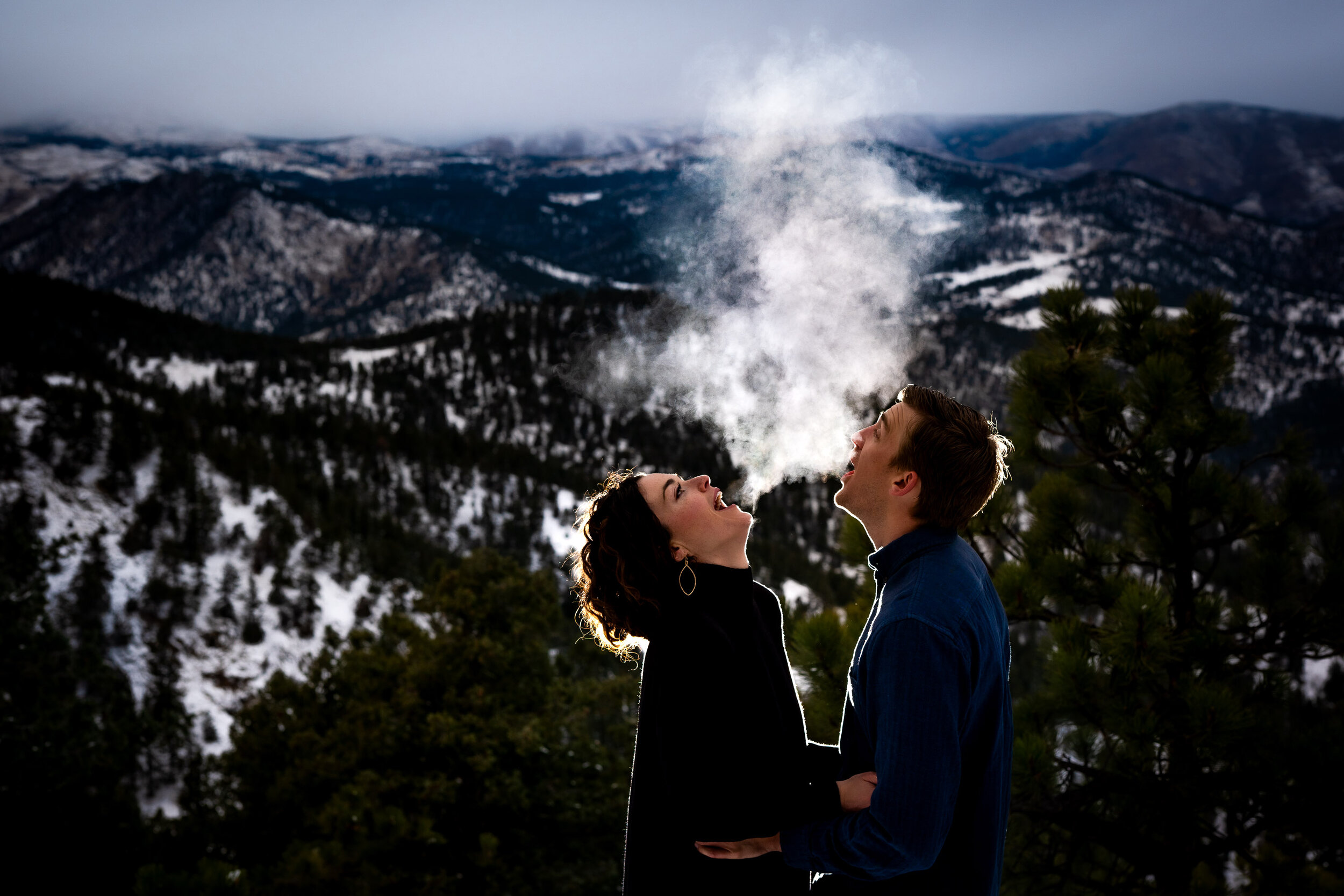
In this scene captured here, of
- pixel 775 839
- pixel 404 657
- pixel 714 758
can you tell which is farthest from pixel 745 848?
pixel 404 657

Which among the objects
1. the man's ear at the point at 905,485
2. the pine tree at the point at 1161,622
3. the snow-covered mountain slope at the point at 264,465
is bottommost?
the snow-covered mountain slope at the point at 264,465

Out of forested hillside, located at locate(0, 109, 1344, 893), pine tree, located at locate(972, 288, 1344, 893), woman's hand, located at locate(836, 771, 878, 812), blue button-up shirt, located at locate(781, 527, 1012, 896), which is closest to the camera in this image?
blue button-up shirt, located at locate(781, 527, 1012, 896)

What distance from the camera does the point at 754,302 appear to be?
870 inches

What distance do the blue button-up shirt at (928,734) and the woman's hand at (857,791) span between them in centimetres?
5

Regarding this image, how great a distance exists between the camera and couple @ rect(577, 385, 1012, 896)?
1.77 m

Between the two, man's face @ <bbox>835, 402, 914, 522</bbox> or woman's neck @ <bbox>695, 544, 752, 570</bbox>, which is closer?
man's face @ <bbox>835, 402, 914, 522</bbox>

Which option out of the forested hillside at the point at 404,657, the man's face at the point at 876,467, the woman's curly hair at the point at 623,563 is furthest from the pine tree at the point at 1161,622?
the woman's curly hair at the point at 623,563

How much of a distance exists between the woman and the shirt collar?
0.47 meters

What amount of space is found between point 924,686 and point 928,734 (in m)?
0.10

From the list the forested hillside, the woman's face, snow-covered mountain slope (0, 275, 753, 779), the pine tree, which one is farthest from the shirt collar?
snow-covered mountain slope (0, 275, 753, 779)

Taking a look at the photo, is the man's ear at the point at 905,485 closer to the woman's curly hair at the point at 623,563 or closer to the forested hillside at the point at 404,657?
the woman's curly hair at the point at 623,563

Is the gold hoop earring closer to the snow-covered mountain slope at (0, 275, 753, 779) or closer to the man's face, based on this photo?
the man's face

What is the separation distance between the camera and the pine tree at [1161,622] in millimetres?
4223

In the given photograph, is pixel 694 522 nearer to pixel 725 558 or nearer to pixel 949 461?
pixel 725 558
